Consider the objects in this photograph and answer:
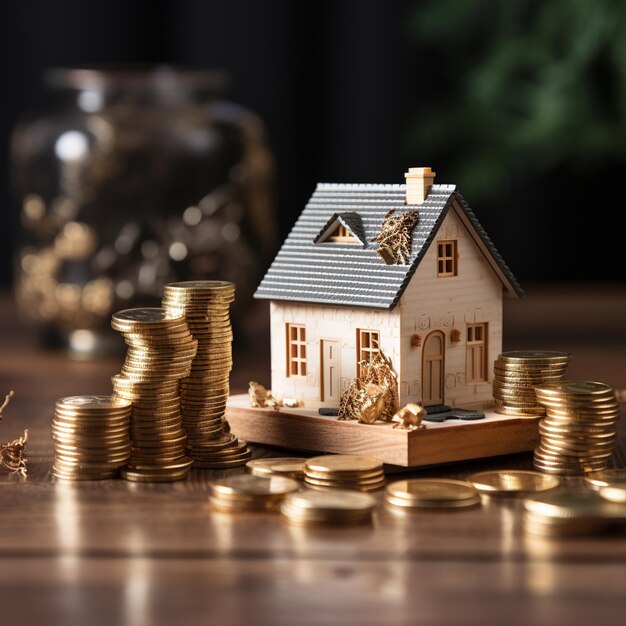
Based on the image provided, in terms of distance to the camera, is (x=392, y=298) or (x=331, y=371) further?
(x=331, y=371)

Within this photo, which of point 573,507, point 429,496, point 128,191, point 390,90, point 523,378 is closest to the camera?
point 573,507

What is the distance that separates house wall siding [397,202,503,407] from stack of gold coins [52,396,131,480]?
0.37m

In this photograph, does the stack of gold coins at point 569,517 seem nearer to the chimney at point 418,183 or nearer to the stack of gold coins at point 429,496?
the stack of gold coins at point 429,496

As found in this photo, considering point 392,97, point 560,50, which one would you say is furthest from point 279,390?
point 392,97

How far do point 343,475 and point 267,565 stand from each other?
0.30 metres

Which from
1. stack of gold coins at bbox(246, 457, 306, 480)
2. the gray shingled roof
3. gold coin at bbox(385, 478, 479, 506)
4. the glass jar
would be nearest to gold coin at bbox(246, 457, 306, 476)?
stack of gold coins at bbox(246, 457, 306, 480)

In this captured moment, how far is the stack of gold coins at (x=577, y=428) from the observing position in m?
1.74

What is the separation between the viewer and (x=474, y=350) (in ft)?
6.27

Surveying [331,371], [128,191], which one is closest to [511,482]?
[331,371]

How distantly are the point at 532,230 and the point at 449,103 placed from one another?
47cm

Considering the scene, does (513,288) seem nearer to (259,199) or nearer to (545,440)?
(545,440)

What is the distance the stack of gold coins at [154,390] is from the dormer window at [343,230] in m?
0.28

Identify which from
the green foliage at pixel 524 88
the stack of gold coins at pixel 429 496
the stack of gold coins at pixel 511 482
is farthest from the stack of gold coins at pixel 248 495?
the green foliage at pixel 524 88

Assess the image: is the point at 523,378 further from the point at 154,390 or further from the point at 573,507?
the point at 154,390
